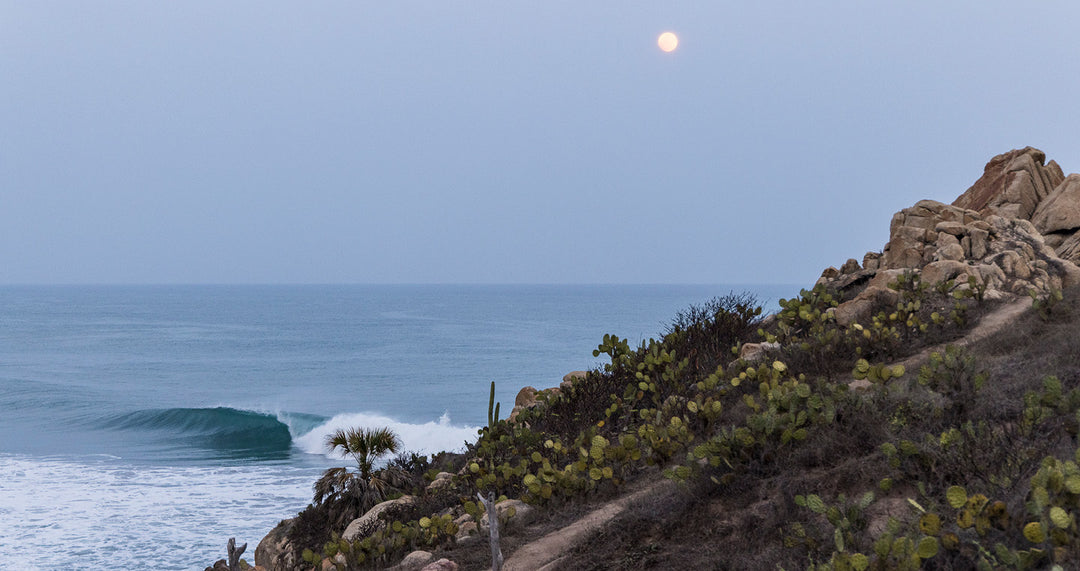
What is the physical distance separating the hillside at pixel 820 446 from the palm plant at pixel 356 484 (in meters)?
0.14

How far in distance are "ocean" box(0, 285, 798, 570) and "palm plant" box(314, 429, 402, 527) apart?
7.42 meters

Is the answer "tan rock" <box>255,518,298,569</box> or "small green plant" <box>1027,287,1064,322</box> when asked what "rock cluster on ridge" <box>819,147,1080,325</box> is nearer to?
"small green plant" <box>1027,287,1064,322</box>

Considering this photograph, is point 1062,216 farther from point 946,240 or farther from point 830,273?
point 830,273

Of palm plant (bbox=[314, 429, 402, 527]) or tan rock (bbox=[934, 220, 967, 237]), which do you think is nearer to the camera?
palm plant (bbox=[314, 429, 402, 527])

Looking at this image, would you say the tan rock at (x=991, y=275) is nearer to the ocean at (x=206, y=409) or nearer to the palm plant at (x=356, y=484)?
the ocean at (x=206, y=409)

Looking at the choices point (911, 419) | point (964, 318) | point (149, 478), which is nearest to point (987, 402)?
point (911, 419)

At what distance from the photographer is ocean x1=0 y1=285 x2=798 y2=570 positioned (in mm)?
28203

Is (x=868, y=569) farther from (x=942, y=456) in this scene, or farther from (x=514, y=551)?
(x=514, y=551)

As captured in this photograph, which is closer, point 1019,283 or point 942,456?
point 942,456

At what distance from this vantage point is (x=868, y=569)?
15.8ft

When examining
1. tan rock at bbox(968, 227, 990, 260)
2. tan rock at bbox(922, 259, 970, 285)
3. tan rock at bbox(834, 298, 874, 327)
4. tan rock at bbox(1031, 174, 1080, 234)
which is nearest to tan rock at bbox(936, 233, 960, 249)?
tan rock at bbox(968, 227, 990, 260)

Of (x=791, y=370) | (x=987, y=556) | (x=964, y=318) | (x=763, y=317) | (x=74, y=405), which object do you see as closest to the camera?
(x=987, y=556)

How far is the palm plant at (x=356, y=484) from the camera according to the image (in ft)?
57.9

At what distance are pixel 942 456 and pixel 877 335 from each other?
6655 millimetres
